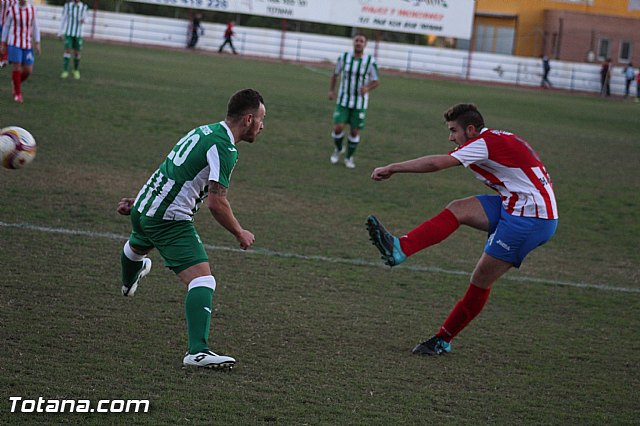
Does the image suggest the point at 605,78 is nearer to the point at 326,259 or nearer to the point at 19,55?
the point at 19,55

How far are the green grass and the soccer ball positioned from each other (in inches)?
39.3

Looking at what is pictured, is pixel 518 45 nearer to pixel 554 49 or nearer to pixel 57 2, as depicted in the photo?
pixel 554 49

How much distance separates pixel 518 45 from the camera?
166 feet

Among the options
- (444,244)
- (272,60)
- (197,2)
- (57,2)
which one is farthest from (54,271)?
(57,2)

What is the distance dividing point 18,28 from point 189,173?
12503 millimetres

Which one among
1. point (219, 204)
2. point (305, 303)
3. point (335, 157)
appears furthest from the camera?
point (335, 157)

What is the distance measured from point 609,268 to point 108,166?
6646mm

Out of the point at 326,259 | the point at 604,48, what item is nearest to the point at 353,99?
the point at 326,259

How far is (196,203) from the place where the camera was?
5348 mm

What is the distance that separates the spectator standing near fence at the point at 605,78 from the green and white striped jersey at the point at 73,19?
28.3 m

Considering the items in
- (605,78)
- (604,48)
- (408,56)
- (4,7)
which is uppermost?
(604,48)

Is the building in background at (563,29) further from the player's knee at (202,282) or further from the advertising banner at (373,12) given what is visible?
the player's knee at (202,282)

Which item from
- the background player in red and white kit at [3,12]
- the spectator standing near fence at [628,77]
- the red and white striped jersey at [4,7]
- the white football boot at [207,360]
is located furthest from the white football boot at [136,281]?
the spectator standing near fence at [628,77]

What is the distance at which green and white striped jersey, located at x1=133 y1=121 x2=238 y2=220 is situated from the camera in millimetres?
5090
